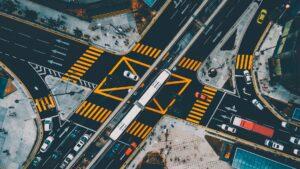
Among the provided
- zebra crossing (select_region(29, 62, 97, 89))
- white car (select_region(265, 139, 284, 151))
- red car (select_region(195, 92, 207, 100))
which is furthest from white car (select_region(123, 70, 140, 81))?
white car (select_region(265, 139, 284, 151))

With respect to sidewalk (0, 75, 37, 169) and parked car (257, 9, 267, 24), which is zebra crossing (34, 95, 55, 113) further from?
parked car (257, 9, 267, 24)

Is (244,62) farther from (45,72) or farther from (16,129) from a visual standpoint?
(16,129)

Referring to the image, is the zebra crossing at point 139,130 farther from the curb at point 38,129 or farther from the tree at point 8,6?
the tree at point 8,6

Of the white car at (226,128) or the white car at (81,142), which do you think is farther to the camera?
the white car at (226,128)

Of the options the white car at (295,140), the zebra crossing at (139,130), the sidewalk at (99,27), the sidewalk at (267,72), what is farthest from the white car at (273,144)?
the sidewalk at (99,27)

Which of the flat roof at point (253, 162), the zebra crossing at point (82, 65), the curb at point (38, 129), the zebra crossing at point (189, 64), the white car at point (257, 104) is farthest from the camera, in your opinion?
the white car at point (257, 104)

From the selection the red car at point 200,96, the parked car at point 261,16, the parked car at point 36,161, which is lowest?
the parked car at point 36,161

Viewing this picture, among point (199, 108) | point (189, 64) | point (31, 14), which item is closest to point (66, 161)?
point (199, 108)
